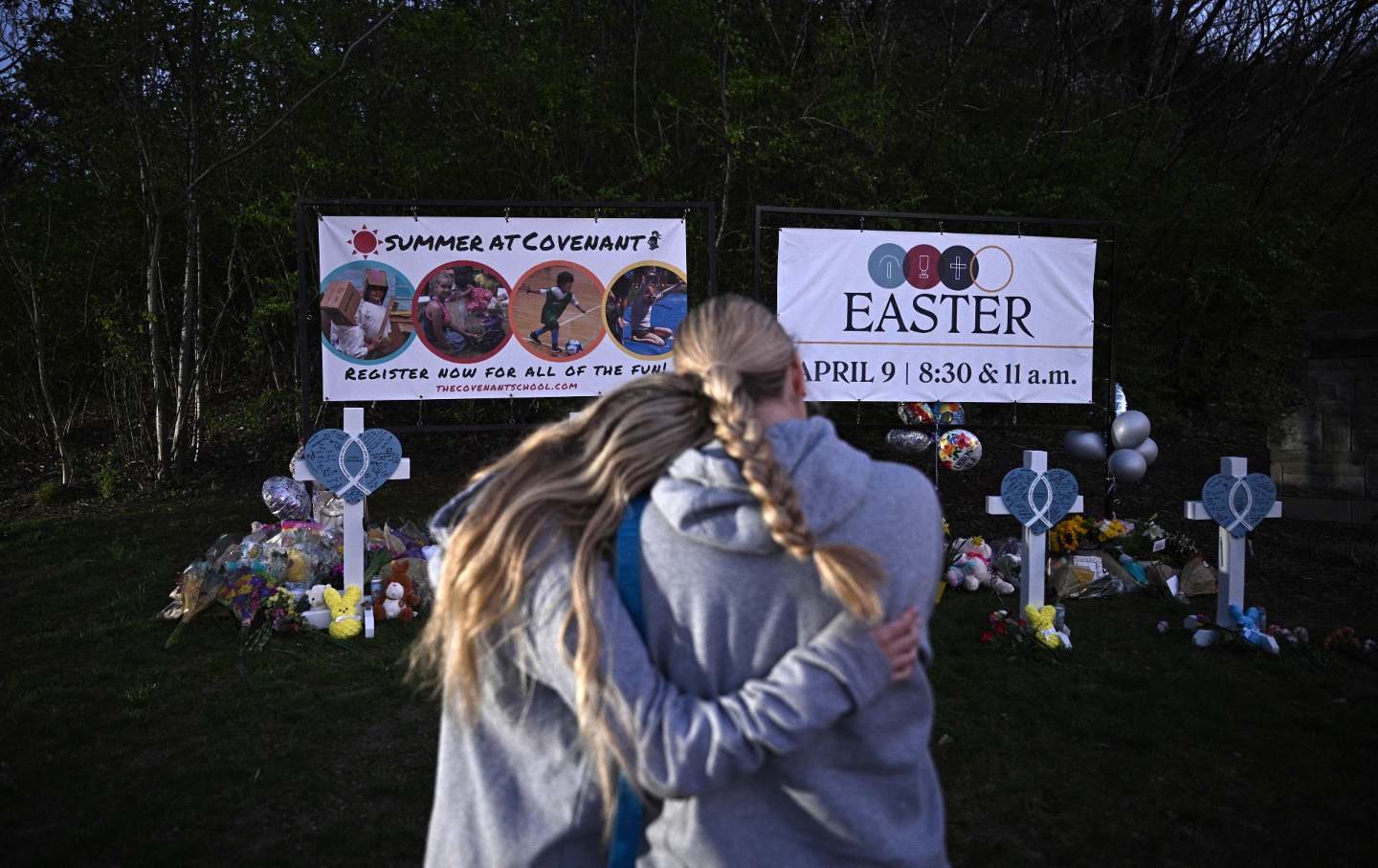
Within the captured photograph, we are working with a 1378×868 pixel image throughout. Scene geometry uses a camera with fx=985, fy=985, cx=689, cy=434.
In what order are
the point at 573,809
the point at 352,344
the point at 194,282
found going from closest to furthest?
the point at 573,809
the point at 352,344
the point at 194,282

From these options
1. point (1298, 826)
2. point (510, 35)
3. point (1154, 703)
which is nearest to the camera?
point (1298, 826)

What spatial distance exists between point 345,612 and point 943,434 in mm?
4694

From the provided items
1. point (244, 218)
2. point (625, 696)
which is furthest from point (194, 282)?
point (625, 696)

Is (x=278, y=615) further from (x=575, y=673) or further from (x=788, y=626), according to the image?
(x=788, y=626)

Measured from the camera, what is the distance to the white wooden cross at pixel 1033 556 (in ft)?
17.9

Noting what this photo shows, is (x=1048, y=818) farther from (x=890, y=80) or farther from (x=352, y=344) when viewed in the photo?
(x=890, y=80)

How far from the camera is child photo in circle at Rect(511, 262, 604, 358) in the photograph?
7.19m

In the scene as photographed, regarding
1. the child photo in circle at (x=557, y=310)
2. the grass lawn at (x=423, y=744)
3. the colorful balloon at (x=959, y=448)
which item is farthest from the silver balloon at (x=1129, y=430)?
the child photo in circle at (x=557, y=310)

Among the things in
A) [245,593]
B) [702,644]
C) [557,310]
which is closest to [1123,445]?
[557,310]

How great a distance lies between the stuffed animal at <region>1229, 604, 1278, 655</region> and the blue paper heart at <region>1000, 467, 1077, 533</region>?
1.00m

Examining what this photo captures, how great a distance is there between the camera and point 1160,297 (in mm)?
11000

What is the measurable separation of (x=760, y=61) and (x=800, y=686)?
32.9ft

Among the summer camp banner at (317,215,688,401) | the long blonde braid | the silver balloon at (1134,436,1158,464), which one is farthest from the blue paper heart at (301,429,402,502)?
the silver balloon at (1134,436,1158,464)

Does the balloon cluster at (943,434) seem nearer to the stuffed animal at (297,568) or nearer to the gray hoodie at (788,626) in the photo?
the stuffed animal at (297,568)
